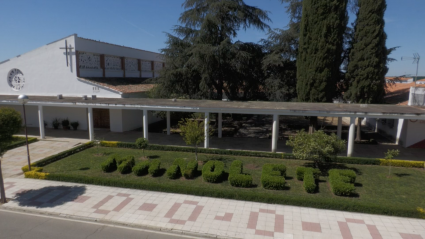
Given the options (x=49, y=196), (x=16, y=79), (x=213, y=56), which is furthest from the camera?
(x=16, y=79)

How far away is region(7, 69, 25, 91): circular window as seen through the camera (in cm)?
2764

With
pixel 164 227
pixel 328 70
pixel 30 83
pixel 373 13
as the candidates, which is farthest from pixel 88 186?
pixel 373 13

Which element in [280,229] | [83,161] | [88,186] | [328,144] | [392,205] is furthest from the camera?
[83,161]

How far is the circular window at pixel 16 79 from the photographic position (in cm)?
2764

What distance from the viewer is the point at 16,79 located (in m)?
27.9

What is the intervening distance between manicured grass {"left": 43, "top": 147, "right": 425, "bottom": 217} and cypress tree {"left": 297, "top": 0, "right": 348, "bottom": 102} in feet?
26.4

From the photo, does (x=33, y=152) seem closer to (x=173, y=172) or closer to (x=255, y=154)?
(x=173, y=172)

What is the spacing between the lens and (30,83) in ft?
89.7

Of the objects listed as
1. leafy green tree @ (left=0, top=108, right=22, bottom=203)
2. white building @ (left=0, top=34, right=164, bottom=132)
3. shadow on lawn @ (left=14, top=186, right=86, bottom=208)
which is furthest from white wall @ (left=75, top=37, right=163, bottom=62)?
shadow on lawn @ (left=14, top=186, right=86, bottom=208)

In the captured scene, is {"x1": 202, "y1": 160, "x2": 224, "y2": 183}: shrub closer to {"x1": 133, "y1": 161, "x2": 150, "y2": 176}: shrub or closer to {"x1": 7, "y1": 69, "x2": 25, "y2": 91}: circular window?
{"x1": 133, "y1": 161, "x2": 150, "y2": 176}: shrub

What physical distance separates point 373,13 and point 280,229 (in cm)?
1912

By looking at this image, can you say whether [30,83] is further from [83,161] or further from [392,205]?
[392,205]

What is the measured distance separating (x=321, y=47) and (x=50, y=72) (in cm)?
2367

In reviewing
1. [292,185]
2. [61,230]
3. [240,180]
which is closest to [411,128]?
[292,185]
